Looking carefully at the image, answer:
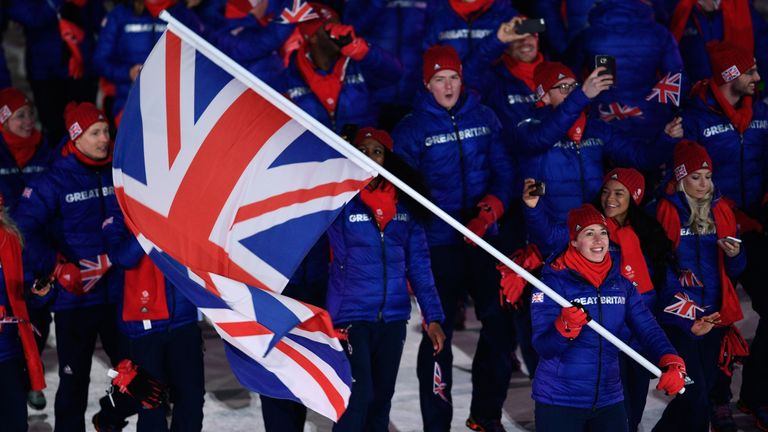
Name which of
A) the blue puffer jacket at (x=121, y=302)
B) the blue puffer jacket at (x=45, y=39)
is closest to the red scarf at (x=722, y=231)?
the blue puffer jacket at (x=121, y=302)

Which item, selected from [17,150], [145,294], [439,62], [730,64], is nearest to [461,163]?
[439,62]

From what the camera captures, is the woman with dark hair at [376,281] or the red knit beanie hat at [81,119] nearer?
the woman with dark hair at [376,281]

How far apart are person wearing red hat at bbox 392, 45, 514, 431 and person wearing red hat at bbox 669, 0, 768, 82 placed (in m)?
2.62

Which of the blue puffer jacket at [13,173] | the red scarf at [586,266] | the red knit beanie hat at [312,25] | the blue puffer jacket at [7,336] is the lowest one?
the blue puffer jacket at [7,336]

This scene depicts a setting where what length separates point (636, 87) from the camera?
11.7 m

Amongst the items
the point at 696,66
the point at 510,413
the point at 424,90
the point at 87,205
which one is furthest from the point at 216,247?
the point at 696,66

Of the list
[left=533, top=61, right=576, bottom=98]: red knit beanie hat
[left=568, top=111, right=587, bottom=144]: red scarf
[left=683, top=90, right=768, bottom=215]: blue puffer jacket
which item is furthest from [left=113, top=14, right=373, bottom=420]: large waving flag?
[left=683, top=90, right=768, bottom=215]: blue puffer jacket

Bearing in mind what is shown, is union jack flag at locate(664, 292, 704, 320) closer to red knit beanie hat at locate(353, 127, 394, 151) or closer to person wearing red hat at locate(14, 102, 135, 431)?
red knit beanie hat at locate(353, 127, 394, 151)

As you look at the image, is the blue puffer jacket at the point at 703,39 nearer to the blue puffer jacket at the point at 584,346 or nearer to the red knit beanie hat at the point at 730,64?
the red knit beanie hat at the point at 730,64

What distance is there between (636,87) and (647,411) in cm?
252

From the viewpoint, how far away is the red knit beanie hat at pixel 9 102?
11.1m

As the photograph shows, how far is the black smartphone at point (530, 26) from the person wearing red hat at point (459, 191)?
523 millimetres

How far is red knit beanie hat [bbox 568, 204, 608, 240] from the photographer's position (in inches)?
346

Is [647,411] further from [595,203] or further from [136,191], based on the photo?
[136,191]
